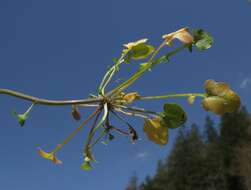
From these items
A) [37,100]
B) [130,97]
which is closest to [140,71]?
[130,97]

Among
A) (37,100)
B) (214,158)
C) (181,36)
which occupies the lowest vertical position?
(37,100)

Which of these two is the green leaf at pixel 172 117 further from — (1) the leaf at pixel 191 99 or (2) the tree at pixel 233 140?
(2) the tree at pixel 233 140

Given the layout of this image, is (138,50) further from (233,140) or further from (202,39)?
(233,140)

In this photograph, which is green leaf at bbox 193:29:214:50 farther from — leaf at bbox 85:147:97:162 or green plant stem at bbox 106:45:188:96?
leaf at bbox 85:147:97:162

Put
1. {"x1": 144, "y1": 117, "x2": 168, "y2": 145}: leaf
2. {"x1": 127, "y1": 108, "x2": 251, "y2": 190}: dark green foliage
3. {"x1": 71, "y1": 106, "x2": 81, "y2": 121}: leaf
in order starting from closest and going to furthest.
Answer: {"x1": 144, "y1": 117, "x2": 168, "y2": 145}: leaf, {"x1": 71, "y1": 106, "x2": 81, "y2": 121}: leaf, {"x1": 127, "y1": 108, "x2": 251, "y2": 190}: dark green foliage

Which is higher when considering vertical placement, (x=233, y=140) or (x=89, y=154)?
(x=233, y=140)

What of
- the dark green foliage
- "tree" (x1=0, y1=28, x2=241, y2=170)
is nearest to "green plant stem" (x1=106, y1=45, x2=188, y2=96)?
"tree" (x1=0, y1=28, x2=241, y2=170)
